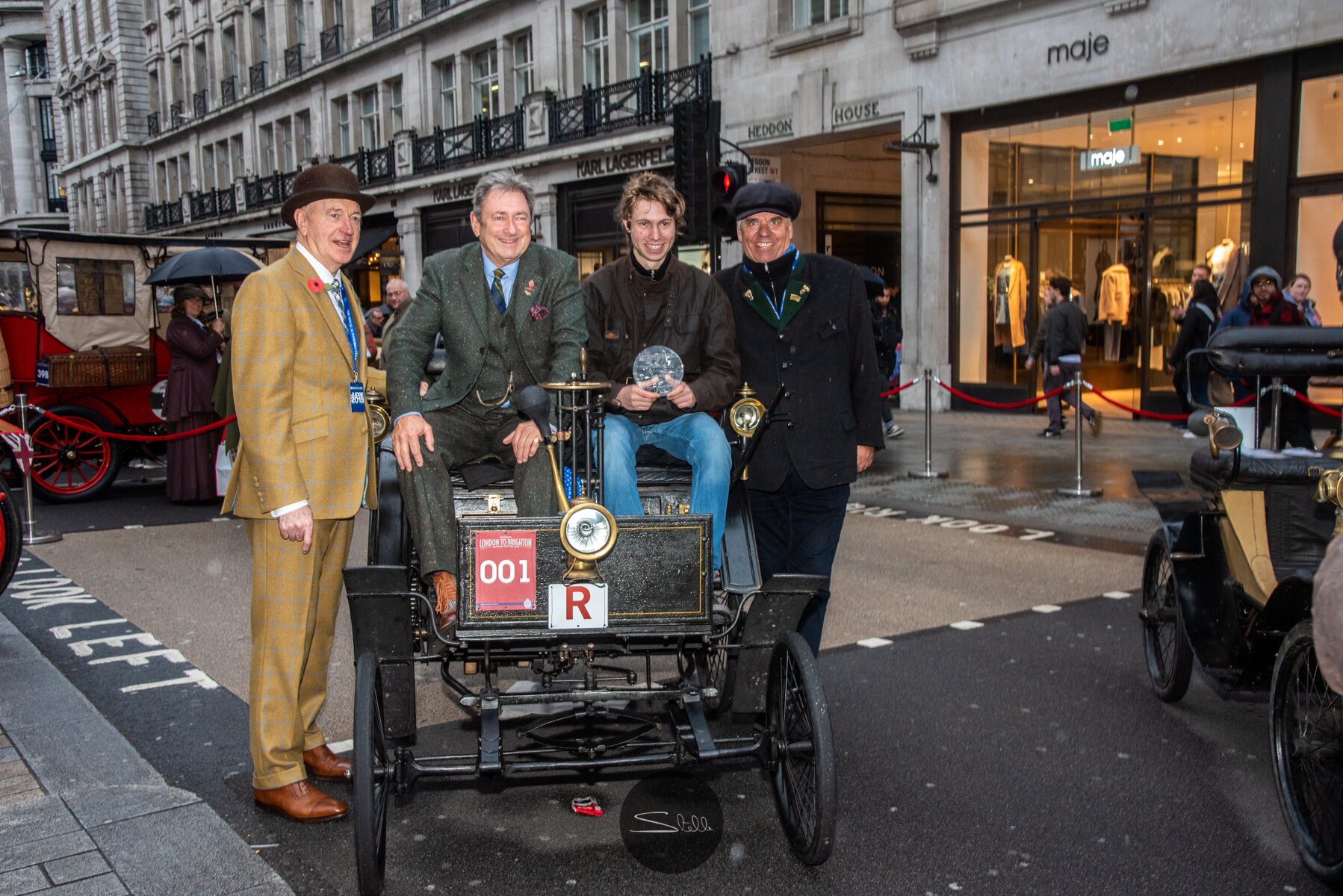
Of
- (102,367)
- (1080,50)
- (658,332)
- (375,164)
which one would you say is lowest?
(102,367)

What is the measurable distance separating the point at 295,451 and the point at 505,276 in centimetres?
101

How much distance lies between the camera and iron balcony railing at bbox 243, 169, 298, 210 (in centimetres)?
3909

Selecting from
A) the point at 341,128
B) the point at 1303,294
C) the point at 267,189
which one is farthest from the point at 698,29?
the point at 267,189

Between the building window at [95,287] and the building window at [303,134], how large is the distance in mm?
26930

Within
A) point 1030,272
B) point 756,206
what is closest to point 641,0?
point 1030,272

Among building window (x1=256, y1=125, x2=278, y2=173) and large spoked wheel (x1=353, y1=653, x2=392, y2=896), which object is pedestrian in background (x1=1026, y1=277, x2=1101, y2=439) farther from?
building window (x1=256, y1=125, x2=278, y2=173)

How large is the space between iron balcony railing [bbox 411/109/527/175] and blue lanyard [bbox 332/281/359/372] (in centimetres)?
2437

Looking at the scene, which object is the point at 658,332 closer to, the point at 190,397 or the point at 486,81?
the point at 190,397

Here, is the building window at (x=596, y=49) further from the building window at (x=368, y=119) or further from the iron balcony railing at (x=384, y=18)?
the building window at (x=368, y=119)

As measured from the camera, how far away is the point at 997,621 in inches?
254

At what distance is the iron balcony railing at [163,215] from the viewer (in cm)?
4796

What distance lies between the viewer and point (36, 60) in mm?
67062

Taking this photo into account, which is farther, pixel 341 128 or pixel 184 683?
pixel 341 128

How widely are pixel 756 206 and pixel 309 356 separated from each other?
1.86 metres
